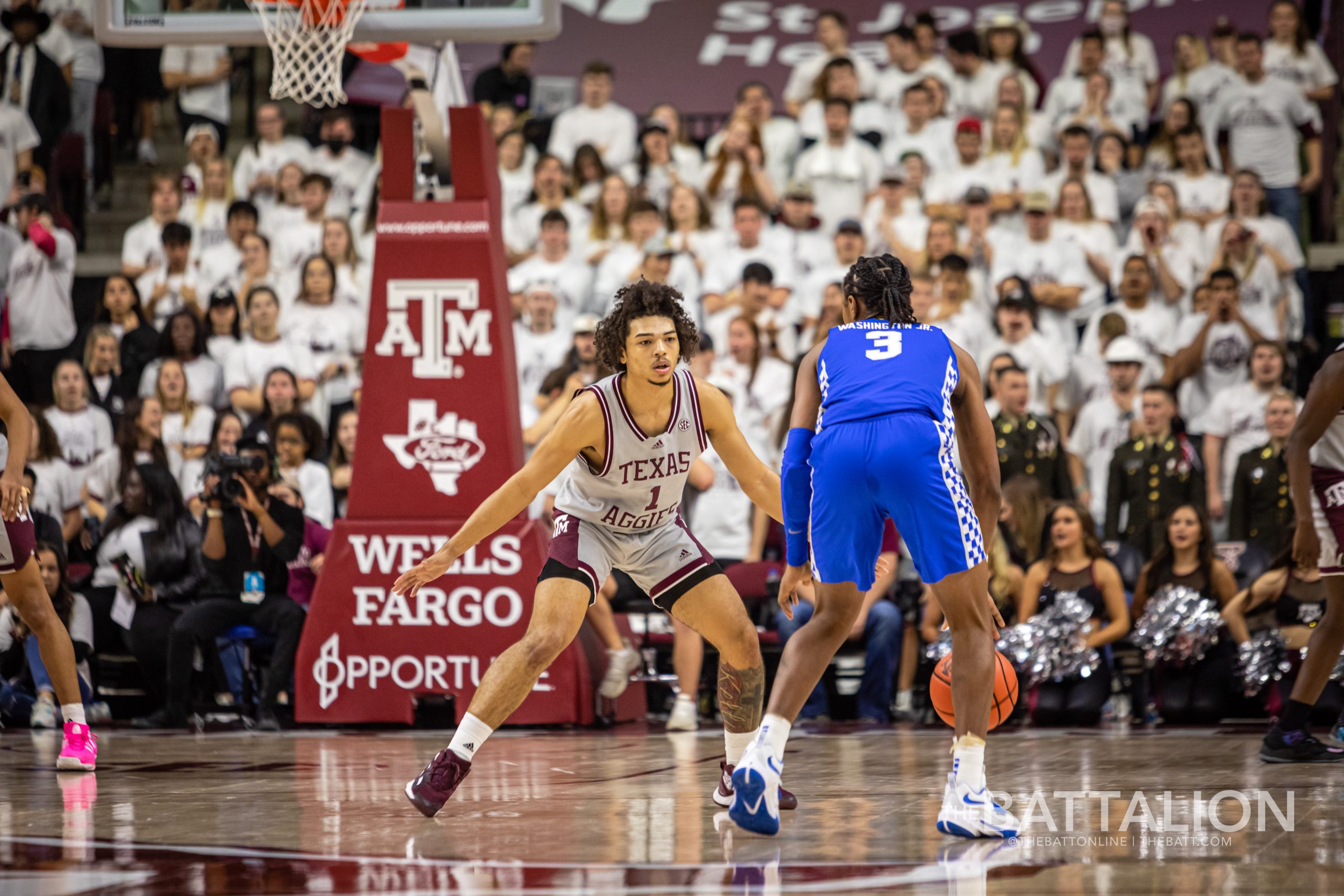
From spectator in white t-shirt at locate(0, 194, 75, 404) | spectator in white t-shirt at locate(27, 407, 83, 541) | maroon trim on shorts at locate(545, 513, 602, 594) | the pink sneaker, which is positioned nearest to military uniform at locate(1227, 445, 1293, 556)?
maroon trim on shorts at locate(545, 513, 602, 594)

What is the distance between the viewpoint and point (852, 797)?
19.6 feet

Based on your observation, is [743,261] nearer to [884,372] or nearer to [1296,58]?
[1296,58]

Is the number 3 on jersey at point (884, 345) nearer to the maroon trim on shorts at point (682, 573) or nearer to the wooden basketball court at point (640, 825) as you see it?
the maroon trim on shorts at point (682, 573)

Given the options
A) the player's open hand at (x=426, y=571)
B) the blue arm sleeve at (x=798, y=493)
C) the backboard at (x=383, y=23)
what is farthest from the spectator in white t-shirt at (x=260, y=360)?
the blue arm sleeve at (x=798, y=493)

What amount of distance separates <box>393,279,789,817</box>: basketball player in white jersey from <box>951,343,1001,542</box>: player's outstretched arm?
3.00 ft

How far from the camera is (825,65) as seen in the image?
1347 cm

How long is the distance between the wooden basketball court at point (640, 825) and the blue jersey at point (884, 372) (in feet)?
4.55

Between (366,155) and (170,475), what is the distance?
4636 millimetres

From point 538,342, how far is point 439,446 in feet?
8.36

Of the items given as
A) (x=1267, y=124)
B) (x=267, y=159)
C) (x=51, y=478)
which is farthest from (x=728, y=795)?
(x=267, y=159)

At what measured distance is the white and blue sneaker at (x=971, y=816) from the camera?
489cm

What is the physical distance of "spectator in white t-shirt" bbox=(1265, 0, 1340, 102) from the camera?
13.0m

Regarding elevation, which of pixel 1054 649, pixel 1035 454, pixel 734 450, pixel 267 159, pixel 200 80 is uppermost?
pixel 200 80

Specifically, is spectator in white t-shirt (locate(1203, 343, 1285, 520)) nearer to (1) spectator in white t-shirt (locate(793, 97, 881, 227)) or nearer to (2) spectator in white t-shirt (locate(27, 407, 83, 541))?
(1) spectator in white t-shirt (locate(793, 97, 881, 227))
